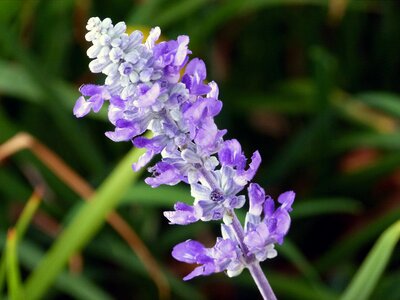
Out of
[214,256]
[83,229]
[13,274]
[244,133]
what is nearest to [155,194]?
[83,229]

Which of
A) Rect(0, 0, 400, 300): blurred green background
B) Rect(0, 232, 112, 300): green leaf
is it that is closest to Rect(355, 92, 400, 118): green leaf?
Rect(0, 0, 400, 300): blurred green background

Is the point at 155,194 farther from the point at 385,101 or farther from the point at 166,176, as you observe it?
the point at 166,176

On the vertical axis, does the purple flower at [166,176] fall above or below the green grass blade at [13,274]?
below

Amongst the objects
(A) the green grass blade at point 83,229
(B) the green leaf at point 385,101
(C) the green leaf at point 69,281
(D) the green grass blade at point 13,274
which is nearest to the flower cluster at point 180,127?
(D) the green grass blade at point 13,274

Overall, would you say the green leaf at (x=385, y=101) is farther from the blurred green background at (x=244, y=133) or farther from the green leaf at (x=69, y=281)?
the green leaf at (x=69, y=281)

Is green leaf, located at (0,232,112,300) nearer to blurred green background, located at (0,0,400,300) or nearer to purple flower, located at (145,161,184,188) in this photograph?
blurred green background, located at (0,0,400,300)

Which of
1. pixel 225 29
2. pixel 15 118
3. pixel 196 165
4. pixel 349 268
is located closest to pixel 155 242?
pixel 349 268

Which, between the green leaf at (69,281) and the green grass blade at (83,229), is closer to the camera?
the green grass blade at (83,229)
